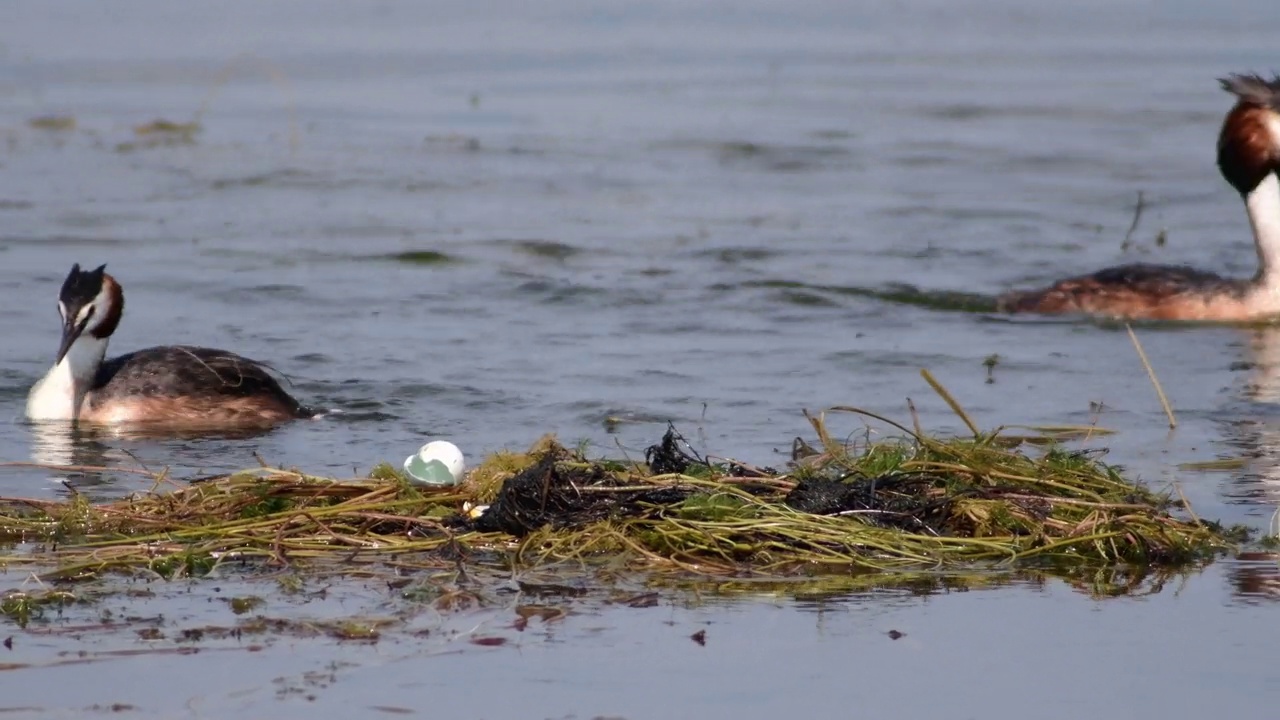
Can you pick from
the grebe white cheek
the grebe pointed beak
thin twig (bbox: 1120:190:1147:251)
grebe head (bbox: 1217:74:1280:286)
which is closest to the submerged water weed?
the grebe white cheek

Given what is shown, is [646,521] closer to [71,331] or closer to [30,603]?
[30,603]

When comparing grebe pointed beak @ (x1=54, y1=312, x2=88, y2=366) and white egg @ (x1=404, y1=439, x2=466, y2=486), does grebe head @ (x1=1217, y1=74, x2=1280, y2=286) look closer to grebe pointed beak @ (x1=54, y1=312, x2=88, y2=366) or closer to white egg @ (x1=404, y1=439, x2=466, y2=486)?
grebe pointed beak @ (x1=54, y1=312, x2=88, y2=366)

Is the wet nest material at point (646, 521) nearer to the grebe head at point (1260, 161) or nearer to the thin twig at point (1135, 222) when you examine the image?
the grebe head at point (1260, 161)

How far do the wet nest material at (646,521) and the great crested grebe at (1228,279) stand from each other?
6.22 meters

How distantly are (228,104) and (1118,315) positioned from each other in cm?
1151

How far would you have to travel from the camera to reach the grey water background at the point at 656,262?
5.91 m

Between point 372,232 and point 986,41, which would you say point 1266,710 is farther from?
point 986,41

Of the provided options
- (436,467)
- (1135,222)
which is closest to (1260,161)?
(1135,222)

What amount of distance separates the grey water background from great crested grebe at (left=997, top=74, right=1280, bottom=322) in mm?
307

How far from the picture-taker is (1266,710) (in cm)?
557

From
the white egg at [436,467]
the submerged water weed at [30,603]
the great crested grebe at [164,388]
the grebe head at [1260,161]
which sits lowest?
the great crested grebe at [164,388]

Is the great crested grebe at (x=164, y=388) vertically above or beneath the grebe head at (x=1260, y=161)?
beneath

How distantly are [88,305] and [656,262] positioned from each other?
5.10 meters

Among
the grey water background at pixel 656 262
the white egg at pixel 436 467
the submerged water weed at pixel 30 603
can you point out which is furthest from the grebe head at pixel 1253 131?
the submerged water weed at pixel 30 603
